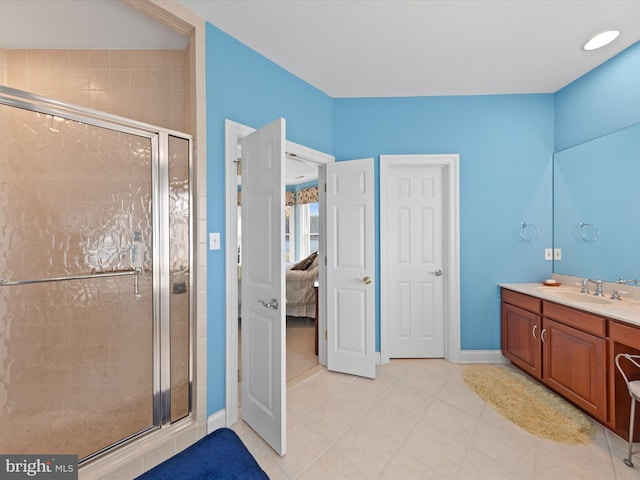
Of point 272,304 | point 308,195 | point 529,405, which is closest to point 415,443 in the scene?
point 529,405

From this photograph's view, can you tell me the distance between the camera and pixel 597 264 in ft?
8.10

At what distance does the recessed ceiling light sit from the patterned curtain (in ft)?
14.8

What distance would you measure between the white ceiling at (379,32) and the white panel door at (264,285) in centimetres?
81

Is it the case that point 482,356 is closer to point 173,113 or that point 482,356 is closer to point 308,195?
point 173,113

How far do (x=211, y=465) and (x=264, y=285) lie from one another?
3.17 feet

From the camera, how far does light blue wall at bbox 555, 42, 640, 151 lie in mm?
2205

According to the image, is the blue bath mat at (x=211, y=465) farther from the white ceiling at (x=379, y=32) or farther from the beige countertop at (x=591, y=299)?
the white ceiling at (x=379, y=32)

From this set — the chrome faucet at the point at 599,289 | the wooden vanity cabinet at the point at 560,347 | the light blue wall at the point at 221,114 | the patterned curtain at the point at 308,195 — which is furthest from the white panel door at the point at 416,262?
the patterned curtain at the point at 308,195

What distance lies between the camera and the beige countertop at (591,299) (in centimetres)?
181

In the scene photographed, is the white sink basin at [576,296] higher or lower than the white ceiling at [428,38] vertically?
lower

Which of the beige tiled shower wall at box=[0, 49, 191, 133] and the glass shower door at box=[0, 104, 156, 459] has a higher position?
the beige tiled shower wall at box=[0, 49, 191, 133]

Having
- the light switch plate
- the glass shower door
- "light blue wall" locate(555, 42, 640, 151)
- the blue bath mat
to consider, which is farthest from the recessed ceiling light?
the blue bath mat

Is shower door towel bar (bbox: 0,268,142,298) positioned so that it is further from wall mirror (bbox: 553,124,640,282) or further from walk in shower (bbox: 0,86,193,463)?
wall mirror (bbox: 553,124,640,282)

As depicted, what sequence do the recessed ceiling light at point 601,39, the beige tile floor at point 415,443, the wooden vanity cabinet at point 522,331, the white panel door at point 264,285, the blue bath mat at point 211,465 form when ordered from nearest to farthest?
the blue bath mat at point 211,465
the beige tile floor at point 415,443
the white panel door at point 264,285
the recessed ceiling light at point 601,39
the wooden vanity cabinet at point 522,331
